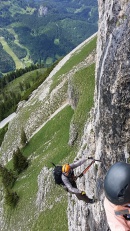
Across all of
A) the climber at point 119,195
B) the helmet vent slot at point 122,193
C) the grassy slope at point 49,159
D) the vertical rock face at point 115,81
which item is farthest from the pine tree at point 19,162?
the helmet vent slot at point 122,193

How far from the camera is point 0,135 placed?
323ft

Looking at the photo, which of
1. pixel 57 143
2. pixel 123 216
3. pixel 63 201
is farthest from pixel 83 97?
pixel 123 216

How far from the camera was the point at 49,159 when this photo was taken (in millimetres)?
46500

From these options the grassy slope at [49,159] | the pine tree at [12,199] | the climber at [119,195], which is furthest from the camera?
the pine tree at [12,199]

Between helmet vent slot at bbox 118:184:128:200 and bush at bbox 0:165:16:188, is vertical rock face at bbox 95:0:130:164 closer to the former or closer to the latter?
helmet vent slot at bbox 118:184:128:200

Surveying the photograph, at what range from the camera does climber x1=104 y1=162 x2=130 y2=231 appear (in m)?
7.61

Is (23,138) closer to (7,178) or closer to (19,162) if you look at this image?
(19,162)

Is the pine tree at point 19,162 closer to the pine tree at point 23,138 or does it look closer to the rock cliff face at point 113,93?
the pine tree at point 23,138

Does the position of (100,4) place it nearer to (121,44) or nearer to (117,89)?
(121,44)

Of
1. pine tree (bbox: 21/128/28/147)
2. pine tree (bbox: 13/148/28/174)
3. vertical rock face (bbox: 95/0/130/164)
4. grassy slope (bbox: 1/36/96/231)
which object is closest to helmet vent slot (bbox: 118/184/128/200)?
vertical rock face (bbox: 95/0/130/164)

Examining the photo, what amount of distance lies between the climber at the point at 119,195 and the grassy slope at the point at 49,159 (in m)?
28.6

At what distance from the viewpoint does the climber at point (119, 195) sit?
7.61 meters

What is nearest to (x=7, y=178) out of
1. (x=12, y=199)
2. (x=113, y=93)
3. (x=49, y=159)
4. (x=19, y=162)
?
(x=19, y=162)

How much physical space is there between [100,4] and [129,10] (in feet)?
18.3
